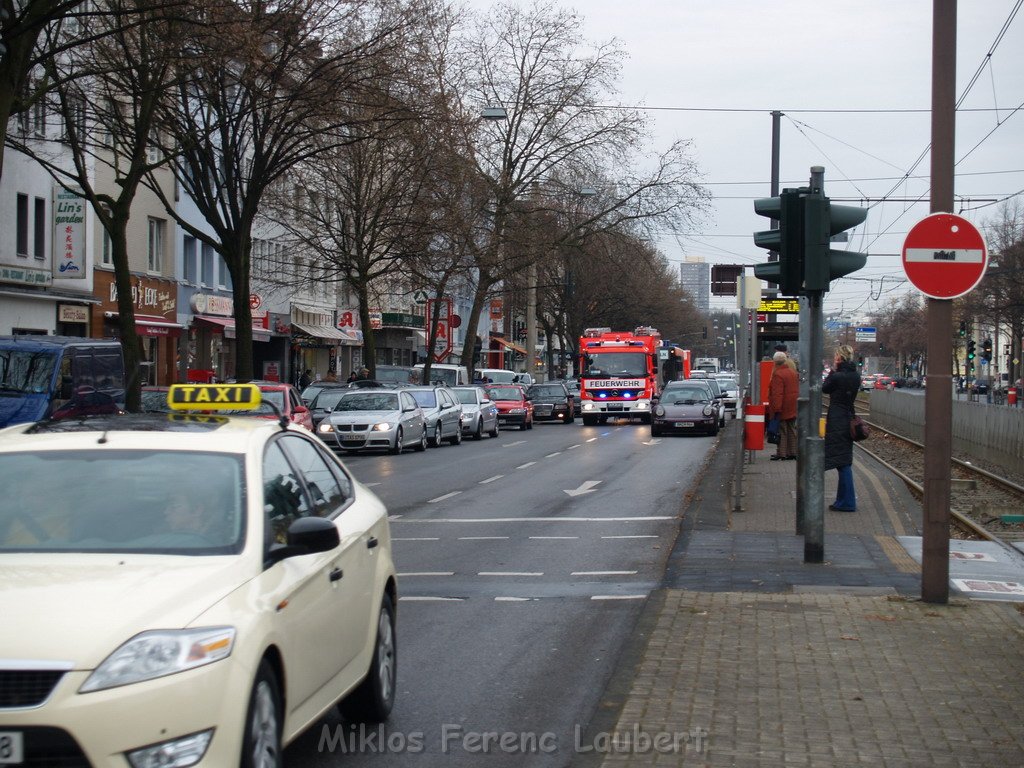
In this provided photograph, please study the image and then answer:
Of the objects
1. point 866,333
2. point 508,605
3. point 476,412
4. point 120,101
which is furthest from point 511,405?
point 866,333

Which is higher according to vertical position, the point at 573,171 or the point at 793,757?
the point at 573,171

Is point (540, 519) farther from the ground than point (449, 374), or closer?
closer

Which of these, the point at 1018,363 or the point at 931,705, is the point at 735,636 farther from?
the point at 1018,363

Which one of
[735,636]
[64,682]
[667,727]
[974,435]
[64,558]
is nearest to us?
[64,682]

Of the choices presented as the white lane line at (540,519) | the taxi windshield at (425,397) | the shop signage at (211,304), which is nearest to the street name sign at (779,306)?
the taxi windshield at (425,397)

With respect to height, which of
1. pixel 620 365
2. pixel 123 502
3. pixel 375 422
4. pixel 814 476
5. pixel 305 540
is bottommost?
pixel 375 422

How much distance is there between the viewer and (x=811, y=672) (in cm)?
741

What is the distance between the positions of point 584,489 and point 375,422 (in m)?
10.7

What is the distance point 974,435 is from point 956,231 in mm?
21659

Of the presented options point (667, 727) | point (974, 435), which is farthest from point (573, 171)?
point (667, 727)

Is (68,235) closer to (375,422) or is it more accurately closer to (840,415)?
(375,422)

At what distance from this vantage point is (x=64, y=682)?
407 centimetres

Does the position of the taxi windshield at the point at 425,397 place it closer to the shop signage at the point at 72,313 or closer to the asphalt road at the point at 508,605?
the shop signage at the point at 72,313

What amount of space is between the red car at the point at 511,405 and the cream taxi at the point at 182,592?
40096 mm
